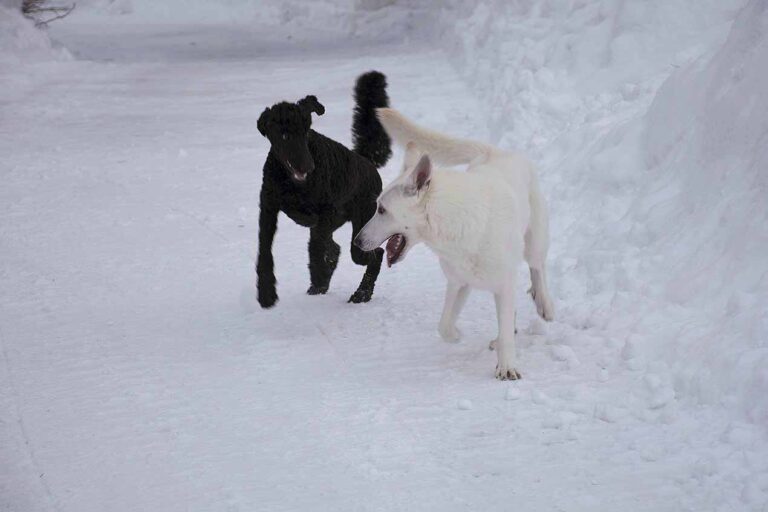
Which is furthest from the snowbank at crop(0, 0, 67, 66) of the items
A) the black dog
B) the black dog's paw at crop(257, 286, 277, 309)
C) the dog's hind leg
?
the dog's hind leg

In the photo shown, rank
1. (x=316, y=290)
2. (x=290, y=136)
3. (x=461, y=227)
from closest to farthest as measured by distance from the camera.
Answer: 1. (x=461, y=227)
2. (x=290, y=136)
3. (x=316, y=290)

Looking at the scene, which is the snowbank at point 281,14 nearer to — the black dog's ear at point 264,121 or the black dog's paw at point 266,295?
the black dog's ear at point 264,121

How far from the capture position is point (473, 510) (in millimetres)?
3773

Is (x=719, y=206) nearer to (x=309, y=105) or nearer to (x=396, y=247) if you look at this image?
(x=396, y=247)

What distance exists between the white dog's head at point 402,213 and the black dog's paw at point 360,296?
132 cm

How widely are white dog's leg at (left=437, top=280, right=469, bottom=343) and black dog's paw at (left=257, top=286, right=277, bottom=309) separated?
1.25 metres

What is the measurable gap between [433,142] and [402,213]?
3.43ft

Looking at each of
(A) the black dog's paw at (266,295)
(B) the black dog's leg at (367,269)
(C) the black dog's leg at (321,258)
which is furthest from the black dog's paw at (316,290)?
(A) the black dog's paw at (266,295)

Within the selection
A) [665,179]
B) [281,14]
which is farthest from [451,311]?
[281,14]

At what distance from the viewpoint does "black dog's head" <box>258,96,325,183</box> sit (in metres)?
5.85

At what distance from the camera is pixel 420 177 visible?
493cm

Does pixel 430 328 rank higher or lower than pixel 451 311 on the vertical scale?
lower

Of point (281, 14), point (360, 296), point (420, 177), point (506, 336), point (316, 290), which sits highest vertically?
point (420, 177)

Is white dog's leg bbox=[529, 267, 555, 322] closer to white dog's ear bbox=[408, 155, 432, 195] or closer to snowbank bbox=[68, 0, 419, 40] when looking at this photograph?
white dog's ear bbox=[408, 155, 432, 195]
